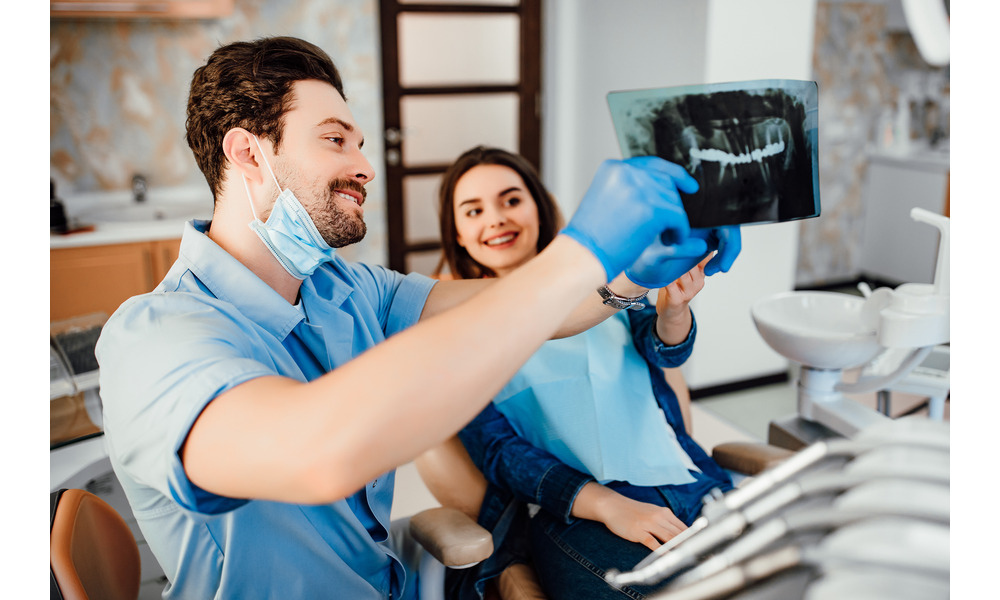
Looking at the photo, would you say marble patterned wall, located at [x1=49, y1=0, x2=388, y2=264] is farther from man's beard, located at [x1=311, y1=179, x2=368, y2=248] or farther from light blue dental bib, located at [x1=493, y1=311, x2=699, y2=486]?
man's beard, located at [x1=311, y1=179, x2=368, y2=248]

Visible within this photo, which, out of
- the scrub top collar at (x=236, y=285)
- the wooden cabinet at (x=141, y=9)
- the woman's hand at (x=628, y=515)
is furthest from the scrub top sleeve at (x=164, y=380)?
the wooden cabinet at (x=141, y=9)

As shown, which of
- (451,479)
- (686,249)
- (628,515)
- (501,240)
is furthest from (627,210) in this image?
(501,240)

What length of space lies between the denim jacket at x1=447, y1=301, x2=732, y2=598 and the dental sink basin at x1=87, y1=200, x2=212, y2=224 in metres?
2.31

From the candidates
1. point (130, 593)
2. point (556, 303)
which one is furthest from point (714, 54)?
point (130, 593)

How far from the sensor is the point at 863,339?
165 centimetres

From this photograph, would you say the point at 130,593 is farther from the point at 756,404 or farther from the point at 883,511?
the point at 756,404

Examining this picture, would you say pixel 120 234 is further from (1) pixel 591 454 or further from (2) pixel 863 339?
(2) pixel 863 339

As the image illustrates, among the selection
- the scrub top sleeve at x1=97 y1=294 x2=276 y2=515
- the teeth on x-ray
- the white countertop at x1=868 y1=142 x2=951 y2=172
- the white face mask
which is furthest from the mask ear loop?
the white countertop at x1=868 y1=142 x2=951 y2=172

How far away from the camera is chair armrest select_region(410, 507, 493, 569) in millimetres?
1132

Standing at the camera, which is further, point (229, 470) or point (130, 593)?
point (130, 593)

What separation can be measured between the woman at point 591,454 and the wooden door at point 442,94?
92.0 inches

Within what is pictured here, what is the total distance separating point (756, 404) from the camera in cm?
312

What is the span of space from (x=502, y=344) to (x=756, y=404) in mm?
2717

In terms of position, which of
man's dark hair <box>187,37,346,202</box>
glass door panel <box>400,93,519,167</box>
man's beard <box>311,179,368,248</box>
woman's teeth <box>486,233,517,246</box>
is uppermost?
glass door panel <box>400,93,519,167</box>
